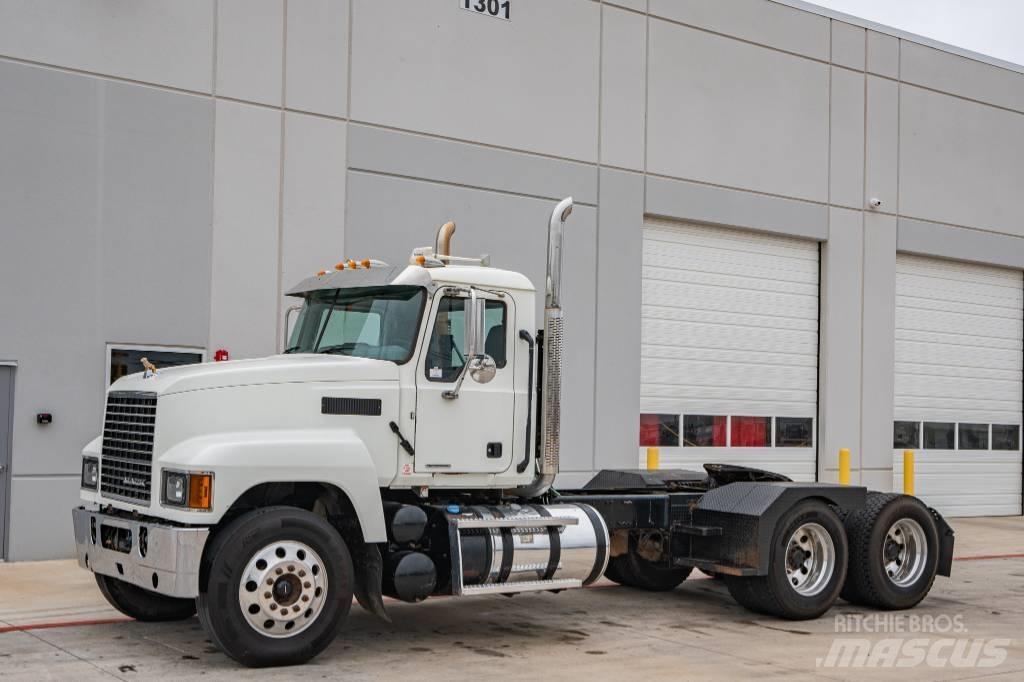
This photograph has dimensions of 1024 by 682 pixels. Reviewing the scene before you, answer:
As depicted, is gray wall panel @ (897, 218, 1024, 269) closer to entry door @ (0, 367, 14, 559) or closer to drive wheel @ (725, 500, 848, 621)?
drive wheel @ (725, 500, 848, 621)

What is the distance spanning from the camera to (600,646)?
9.45m

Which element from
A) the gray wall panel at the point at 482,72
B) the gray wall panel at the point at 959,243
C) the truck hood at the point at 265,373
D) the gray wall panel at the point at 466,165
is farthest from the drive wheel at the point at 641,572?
the gray wall panel at the point at 959,243

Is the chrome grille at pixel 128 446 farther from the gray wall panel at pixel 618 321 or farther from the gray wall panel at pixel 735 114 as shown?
the gray wall panel at pixel 735 114

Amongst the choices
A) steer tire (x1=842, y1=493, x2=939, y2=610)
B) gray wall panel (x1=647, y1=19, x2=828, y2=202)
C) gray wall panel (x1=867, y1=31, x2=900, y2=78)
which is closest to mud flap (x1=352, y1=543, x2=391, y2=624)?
steer tire (x1=842, y1=493, x2=939, y2=610)

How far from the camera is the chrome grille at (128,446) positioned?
8.66 meters

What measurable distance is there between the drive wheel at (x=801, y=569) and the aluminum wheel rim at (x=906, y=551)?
0.73 metres

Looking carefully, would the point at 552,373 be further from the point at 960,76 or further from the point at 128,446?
the point at 960,76

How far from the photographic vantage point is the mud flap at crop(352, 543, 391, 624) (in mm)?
8852

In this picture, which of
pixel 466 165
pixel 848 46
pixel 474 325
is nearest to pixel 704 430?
pixel 466 165

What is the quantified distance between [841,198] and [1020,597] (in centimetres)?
974

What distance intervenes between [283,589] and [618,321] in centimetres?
1039

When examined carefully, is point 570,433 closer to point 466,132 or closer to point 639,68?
point 466,132

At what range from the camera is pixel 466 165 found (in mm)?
16750

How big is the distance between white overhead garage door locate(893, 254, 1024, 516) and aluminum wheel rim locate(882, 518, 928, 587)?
394 inches
